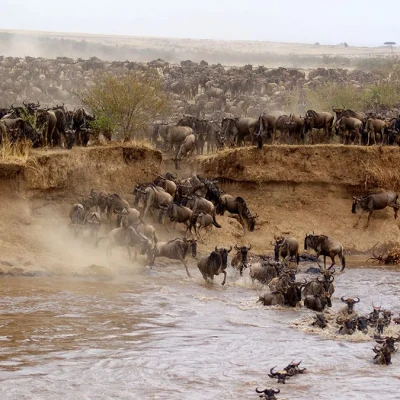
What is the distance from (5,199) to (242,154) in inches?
308

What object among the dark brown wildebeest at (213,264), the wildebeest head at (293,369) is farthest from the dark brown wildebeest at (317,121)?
the wildebeest head at (293,369)

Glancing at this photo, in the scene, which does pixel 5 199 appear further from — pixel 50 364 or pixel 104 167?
pixel 50 364

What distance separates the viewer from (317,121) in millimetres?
28250

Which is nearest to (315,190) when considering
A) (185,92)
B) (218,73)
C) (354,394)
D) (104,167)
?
(104,167)

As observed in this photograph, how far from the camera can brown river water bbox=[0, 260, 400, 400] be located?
12.6 meters

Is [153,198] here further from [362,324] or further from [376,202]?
[362,324]

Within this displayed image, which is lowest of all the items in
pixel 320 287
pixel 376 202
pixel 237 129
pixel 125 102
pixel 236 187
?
pixel 320 287

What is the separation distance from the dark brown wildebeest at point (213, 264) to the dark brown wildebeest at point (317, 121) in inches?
347

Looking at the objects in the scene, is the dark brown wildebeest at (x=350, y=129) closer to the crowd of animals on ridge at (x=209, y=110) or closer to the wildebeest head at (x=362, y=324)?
the crowd of animals on ridge at (x=209, y=110)

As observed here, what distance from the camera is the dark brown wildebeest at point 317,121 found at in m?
28.1

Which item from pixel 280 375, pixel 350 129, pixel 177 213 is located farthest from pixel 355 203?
pixel 280 375

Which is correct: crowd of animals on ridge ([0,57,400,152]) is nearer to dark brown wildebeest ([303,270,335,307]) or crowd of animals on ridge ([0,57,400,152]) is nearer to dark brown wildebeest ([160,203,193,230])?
dark brown wildebeest ([160,203,193,230])

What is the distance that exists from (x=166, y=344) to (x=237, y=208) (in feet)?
36.3

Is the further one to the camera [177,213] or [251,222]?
[251,222]
